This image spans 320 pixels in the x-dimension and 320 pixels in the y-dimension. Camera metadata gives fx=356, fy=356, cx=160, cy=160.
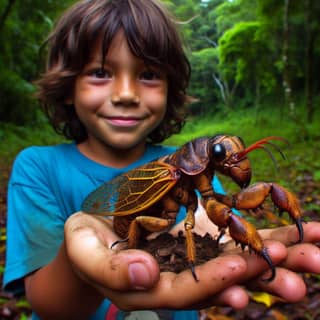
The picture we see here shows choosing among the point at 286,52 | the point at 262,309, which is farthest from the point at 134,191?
the point at 286,52

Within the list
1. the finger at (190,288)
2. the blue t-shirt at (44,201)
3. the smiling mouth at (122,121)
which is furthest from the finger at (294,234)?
the smiling mouth at (122,121)

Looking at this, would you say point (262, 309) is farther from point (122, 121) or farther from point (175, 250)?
point (122, 121)

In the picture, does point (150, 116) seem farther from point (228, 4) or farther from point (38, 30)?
point (228, 4)

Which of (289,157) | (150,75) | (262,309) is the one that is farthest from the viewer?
(289,157)

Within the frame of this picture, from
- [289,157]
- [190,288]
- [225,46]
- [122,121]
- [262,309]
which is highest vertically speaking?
[225,46]

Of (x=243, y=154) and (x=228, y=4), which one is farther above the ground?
(x=228, y=4)

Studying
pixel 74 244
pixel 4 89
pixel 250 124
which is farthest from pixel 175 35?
pixel 250 124

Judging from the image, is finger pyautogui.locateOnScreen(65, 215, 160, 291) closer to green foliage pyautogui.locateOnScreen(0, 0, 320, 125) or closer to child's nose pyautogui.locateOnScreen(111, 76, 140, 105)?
child's nose pyautogui.locateOnScreen(111, 76, 140, 105)

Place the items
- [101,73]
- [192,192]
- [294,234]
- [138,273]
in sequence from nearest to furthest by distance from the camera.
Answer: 1. [138,273]
2. [294,234]
3. [192,192]
4. [101,73]
